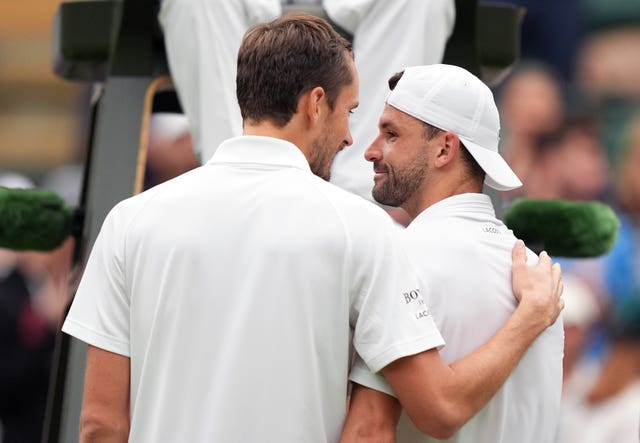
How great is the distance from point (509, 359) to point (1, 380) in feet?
11.6

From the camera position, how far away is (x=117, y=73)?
305 cm

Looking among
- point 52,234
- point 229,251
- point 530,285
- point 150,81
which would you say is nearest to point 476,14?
point 150,81

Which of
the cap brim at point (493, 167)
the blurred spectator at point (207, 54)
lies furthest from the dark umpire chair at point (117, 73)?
the cap brim at point (493, 167)

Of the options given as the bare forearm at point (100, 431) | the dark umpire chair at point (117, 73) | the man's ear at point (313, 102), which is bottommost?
the dark umpire chair at point (117, 73)

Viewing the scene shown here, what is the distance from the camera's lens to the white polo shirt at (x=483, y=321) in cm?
185

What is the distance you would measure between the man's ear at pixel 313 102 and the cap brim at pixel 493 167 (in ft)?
1.05

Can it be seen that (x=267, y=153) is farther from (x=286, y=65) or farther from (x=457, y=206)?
(x=457, y=206)

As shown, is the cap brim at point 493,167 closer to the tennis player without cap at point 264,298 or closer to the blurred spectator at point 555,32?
the tennis player without cap at point 264,298

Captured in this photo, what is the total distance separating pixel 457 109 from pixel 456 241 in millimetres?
231

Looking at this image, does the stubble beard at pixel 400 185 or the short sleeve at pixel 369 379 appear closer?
the short sleeve at pixel 369 379

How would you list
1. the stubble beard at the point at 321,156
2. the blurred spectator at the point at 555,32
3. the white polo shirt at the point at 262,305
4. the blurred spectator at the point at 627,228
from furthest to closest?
the blurred spectator at the point at 555,32, the blurred spectator at the point at 627,228, the stubble beard at the point at 321,156, the white polo shirt at the point at 262,305

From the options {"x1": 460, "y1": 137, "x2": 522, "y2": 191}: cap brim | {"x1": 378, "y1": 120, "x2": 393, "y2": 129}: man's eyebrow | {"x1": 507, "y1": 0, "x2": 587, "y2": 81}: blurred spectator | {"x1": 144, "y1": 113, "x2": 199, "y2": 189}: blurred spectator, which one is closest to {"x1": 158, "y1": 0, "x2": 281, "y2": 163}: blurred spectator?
{"x1": 378, "y1": 120, "x2": 393, "y2": 129}: man's eyebrow

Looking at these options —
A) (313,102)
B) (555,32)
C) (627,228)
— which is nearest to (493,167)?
(313,102)

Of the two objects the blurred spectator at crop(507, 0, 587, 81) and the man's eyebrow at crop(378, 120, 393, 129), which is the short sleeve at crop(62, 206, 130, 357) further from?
the blurred spectator at crop(507, 0, 587, 81)
